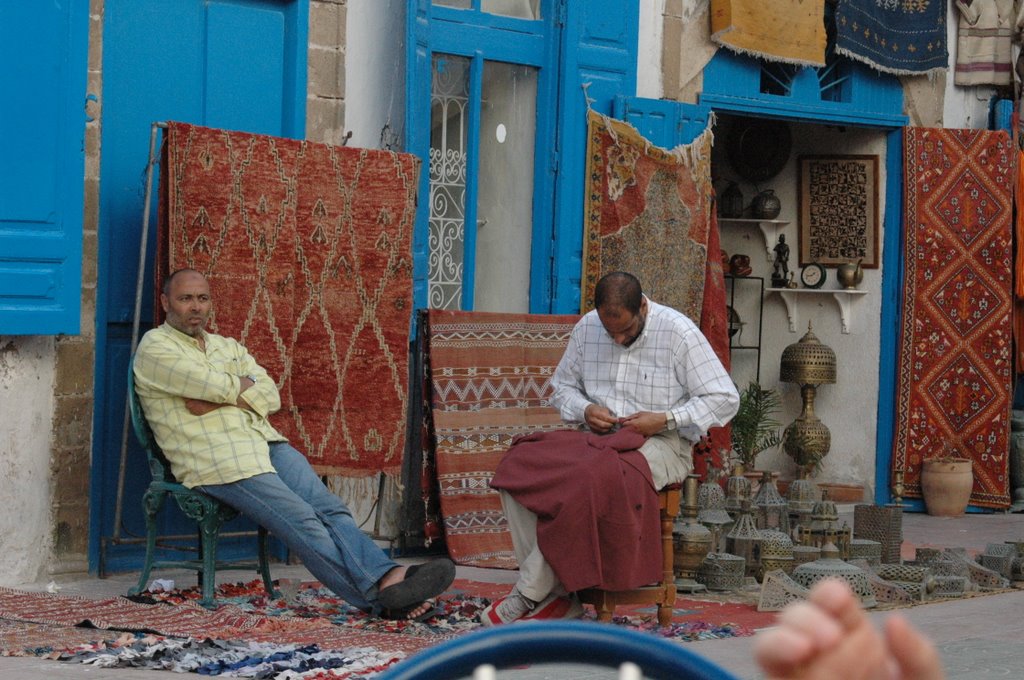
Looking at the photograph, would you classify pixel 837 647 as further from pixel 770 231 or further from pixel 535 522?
pixel 770 231

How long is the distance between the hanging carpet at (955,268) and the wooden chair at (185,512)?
18.8 ft

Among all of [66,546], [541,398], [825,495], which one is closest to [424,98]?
[541,398]

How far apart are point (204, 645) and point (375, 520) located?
270 cm

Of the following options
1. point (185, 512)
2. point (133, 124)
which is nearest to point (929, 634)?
point (185, 512)

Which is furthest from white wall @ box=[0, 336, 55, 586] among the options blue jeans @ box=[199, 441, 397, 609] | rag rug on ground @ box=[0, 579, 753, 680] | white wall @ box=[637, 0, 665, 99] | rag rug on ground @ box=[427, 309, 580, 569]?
white wall @ box=[637, 0, 665, 99]

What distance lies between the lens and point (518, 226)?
909 cm

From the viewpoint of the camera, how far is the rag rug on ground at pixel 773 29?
9.76 metres

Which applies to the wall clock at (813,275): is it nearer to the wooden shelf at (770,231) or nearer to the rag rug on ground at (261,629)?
the wooden shelf at (770,231)

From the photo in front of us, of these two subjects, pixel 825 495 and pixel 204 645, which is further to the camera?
pixel 825 495

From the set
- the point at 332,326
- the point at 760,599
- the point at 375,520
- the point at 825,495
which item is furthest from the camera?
the point at 825,495

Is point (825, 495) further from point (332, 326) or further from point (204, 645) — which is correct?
point (204, 645)

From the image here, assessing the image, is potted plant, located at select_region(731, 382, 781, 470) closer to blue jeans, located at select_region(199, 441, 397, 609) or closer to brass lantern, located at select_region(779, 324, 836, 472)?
brass lantern, located at select_region(779, 324, 836, 472)

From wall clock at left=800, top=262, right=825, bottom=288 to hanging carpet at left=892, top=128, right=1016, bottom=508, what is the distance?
89 cm

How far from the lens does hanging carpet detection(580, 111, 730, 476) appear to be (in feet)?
29.6
